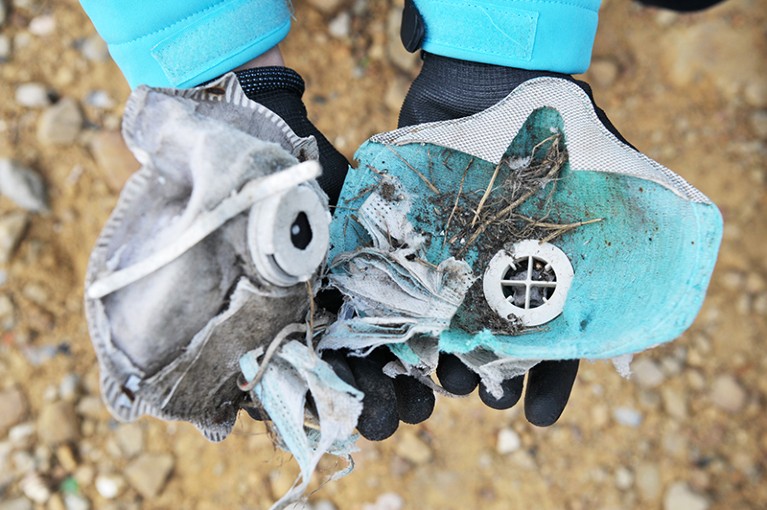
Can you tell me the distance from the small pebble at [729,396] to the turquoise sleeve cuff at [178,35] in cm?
171

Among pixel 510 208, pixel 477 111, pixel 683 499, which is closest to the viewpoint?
pixel 510 208

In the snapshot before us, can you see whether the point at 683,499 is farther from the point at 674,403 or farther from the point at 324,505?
the point at 324,505

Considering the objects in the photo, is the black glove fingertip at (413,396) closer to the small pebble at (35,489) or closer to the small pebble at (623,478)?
the small pebble at (623,478)

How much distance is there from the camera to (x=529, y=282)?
111 cm

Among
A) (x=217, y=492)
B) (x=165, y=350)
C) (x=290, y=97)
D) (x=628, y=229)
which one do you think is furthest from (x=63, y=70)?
(x=628, y=229)

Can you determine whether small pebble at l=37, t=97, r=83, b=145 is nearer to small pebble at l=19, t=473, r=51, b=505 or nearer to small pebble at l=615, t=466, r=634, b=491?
small pebble at l=19, t=473, r=51, b=505

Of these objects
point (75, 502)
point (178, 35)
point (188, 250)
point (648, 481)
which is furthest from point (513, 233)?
point (75, 502)

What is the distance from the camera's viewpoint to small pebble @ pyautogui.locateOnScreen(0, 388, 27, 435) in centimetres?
194

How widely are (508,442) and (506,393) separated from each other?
842mm

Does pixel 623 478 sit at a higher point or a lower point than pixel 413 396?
lower

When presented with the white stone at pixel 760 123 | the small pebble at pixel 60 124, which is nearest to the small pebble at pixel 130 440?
the small pebble at pixel 60 124

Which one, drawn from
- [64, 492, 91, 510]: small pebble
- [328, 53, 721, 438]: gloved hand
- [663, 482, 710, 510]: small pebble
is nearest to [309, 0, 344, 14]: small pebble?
[328, 53, 721, 438]: gloved hand

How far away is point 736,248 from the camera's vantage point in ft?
6.59

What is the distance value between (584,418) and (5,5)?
2284mm
